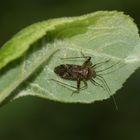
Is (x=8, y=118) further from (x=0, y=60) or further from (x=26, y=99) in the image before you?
(x=0, y=60)

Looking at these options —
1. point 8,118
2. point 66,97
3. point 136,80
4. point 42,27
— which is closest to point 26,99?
point 8,118

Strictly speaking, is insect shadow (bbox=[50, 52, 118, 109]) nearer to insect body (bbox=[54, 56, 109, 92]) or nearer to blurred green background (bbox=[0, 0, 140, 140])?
insect body (bbox=[54, 56, 109, 92])

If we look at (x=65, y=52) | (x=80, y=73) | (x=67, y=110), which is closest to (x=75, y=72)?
(x=80, y=73)

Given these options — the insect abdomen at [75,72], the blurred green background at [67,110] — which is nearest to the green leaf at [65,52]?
the insect abdomen at [75,72]

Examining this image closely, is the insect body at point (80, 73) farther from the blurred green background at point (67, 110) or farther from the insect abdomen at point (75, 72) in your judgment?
the blurred green background at point (67, 110)

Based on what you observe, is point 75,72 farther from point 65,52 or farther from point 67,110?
point 67,110

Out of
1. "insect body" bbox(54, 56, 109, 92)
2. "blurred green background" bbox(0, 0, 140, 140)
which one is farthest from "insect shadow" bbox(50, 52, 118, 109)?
"blurred green background" bbox(0, 0, 140, 140)
